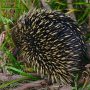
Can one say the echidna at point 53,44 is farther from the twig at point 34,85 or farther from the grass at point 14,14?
the grass at point 14,14

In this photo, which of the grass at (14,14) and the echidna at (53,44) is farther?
the grass at (14,14)

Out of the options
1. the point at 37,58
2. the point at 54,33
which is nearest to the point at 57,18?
the point at 54,33

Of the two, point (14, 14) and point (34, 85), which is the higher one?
point (14, 14)

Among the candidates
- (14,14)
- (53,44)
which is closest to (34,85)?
(53,44)

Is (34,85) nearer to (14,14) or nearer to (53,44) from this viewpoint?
(53,44)

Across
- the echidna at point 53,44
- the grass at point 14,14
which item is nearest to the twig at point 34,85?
the echidna at point 53,44

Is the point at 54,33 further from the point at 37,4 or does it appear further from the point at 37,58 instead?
the point at 37,4

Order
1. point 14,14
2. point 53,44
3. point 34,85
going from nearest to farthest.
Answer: point 53,44 < point 34,85 < point 14,14

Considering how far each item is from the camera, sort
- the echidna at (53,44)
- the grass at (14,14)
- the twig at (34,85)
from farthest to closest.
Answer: the grass at (14,14), the twig at (34,85), the echidna at (53,44)
